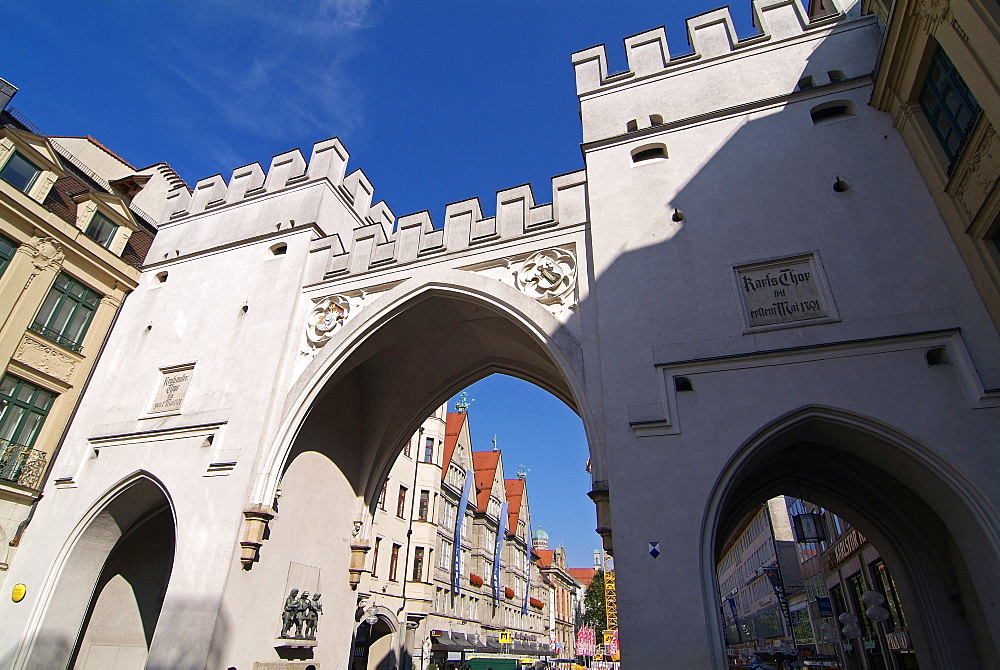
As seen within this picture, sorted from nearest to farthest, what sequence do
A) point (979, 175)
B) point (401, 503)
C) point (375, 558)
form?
point (979, 175) < point (375, 558) < point (401, 503)

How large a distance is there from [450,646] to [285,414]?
55.7 feet

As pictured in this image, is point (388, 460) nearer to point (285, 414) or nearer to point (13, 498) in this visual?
point (285, 414)

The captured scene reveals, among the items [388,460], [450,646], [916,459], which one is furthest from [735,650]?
[916,459]

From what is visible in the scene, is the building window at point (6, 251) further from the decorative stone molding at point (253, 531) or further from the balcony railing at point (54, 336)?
the decorative stone molding at point (253, 531)

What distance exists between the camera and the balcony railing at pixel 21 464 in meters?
10.1

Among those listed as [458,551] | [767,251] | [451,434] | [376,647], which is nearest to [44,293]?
[767,251]

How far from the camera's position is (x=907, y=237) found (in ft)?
24.0

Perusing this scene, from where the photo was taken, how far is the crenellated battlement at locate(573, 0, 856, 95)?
9.94 m

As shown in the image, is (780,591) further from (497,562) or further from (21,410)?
(21,410)

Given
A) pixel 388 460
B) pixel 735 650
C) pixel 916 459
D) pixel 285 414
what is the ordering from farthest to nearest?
pixel 735 650
pixel 388 460
pixel 285 414
pixel 916 459

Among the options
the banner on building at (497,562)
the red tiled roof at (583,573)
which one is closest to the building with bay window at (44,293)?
the banner on building at (497,562)

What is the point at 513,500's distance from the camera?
136 feet

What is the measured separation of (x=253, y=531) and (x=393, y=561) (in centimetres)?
1269

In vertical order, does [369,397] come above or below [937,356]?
above
